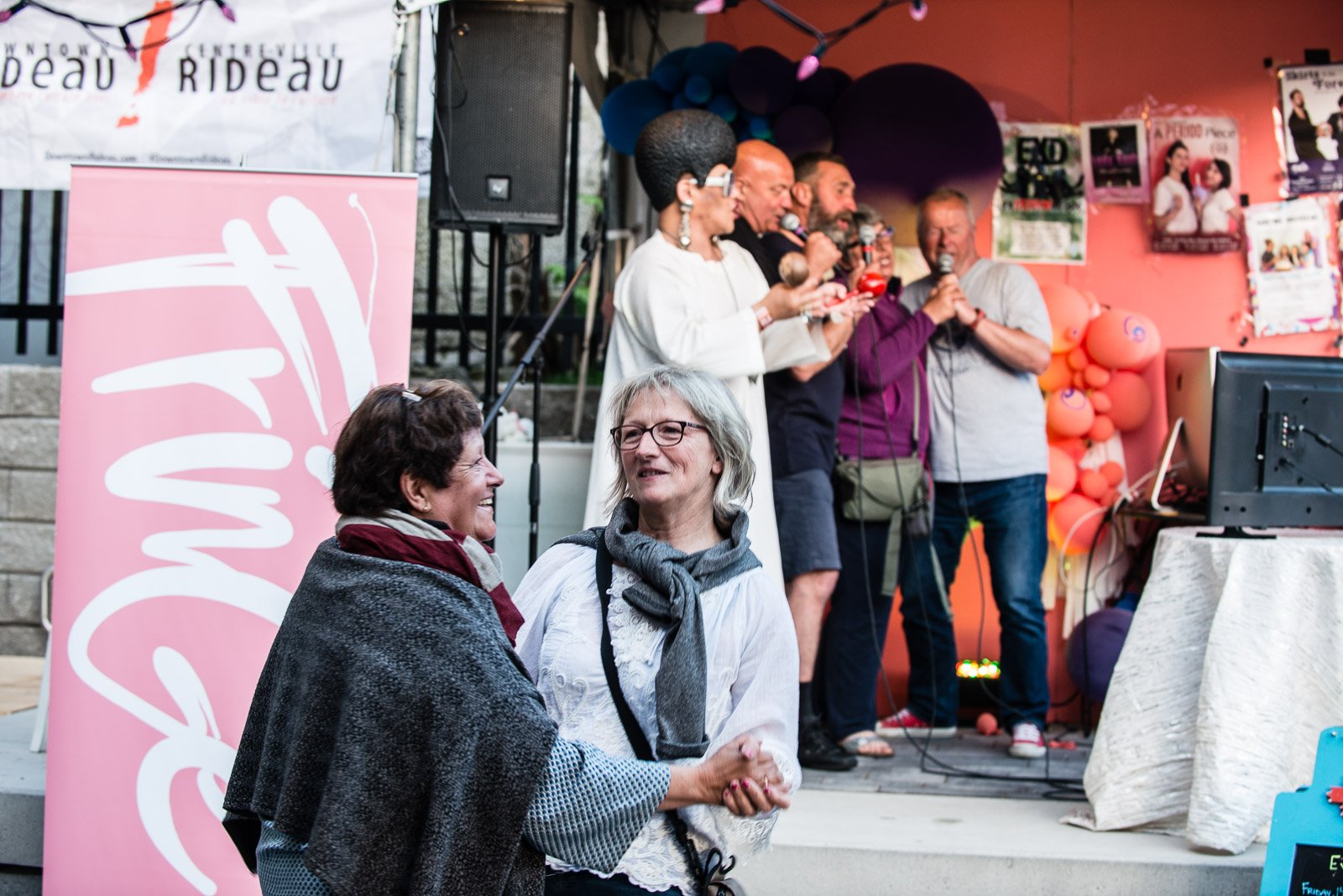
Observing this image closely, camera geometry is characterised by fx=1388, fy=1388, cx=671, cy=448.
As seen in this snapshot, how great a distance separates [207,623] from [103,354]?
0.65m

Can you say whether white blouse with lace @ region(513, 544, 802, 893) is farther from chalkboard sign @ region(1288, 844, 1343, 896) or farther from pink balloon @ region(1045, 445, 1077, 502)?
pink balloon @ region(1045, 445, 1077, 502)

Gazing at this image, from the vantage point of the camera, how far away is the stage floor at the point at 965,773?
3971 mm

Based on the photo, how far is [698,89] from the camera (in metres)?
4.58

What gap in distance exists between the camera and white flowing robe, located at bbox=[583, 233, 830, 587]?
3.76m

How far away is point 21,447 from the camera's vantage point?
5613 mm

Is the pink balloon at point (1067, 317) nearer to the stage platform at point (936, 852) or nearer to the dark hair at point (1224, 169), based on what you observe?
the dark hair at point (1224, 169)

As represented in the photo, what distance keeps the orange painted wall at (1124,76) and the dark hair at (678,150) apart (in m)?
1.41

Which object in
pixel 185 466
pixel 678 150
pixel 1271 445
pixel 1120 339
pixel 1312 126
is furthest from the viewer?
pixel 1312 126

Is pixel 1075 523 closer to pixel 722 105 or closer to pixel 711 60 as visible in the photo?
pixel 722 105

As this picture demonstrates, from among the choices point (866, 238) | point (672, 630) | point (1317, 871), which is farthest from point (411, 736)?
point (866, 238)

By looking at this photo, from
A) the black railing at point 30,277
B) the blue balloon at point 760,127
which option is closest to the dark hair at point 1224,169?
the blue balloon at point 760,127

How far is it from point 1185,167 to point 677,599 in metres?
3.79

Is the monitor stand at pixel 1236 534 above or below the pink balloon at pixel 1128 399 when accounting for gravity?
below

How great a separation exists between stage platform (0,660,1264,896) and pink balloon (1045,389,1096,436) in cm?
153
